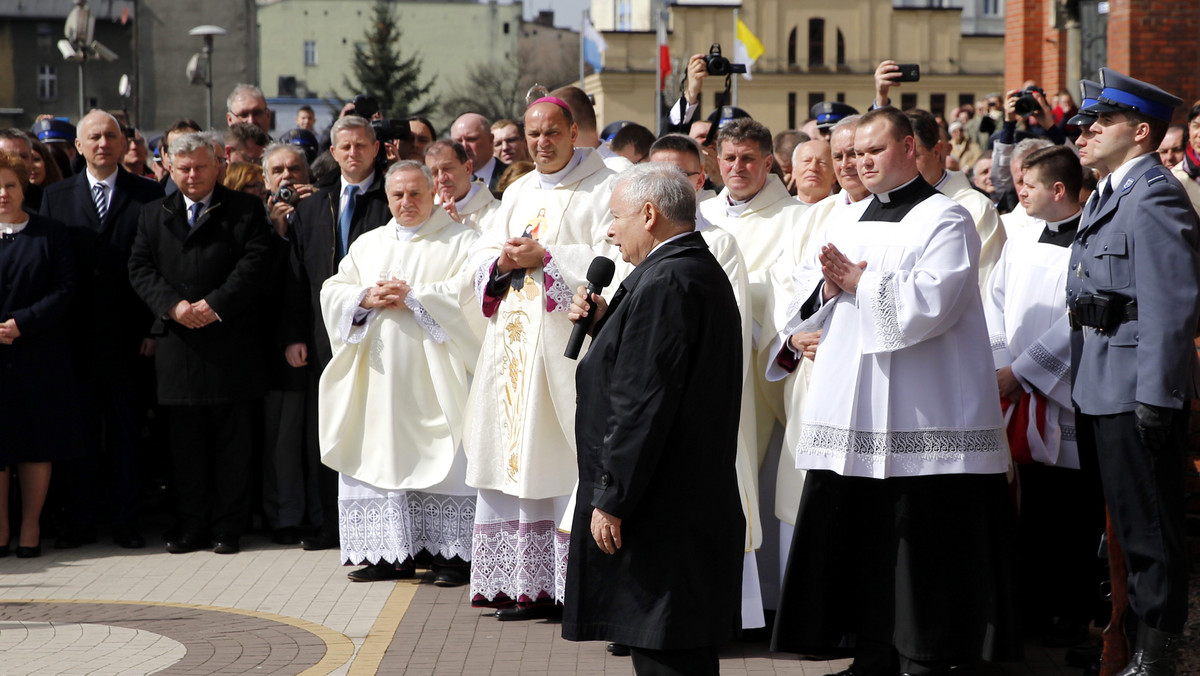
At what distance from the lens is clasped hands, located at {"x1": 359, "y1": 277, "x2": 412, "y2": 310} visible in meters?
7.65

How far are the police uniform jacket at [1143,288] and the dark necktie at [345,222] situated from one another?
438 centimetres

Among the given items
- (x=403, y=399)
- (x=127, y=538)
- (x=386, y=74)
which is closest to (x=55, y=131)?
(x=127, y=538)

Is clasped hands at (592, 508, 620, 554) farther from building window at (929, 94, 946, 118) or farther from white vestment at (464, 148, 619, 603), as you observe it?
building window at (929, 94, 946, 118)

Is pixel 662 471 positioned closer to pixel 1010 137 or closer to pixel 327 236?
pixel 327 236

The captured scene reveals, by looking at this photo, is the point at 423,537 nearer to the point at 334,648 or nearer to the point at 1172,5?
the point at 334,648

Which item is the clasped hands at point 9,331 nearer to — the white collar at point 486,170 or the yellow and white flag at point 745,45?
the white collar at point 486,170

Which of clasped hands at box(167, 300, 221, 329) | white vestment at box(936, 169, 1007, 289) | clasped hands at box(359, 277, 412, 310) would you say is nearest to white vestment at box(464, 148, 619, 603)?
clasped hands at box(359, 277, 412, 310)

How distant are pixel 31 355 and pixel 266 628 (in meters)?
2.65

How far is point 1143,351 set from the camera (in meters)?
5.32

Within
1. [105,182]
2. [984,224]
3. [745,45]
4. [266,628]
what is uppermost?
[745,45]

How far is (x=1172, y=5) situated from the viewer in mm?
17219

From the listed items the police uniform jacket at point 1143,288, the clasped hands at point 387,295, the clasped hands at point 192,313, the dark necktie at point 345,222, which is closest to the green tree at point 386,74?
the dark necktie at point 345,222

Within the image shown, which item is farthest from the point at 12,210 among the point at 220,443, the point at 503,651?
the point at 503,651

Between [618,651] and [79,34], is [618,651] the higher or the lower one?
the lower one
